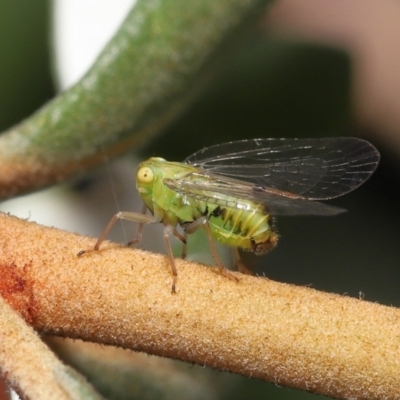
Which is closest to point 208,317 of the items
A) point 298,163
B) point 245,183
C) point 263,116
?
point 245,183

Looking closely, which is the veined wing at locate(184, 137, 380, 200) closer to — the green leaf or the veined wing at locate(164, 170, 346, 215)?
the veined wing at locate(164, 170, 346, 215)

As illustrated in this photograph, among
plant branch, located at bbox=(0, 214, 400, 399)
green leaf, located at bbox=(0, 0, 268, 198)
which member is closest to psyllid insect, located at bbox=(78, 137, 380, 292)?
green leaf, located at bbox=(0, 0, 268, 198)

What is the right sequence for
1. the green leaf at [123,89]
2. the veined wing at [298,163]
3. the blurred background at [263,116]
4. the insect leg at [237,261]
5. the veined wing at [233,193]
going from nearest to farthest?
the green leaf at [123,89] < the veined wing at [233,193] < the insect leg at [237,261] < the veined wing at [298,163] < the blurred background at [263,116]

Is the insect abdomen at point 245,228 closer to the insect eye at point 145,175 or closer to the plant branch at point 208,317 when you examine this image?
the insect eye at point 145,175

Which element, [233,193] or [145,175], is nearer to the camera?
[233,193]

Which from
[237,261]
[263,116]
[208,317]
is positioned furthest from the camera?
[263,116]

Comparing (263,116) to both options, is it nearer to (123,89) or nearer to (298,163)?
(298,163)

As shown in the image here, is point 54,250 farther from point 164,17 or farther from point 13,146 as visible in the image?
point 164,17

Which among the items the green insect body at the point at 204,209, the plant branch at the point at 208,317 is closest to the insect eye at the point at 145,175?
the green insect body at the point at 204,209
